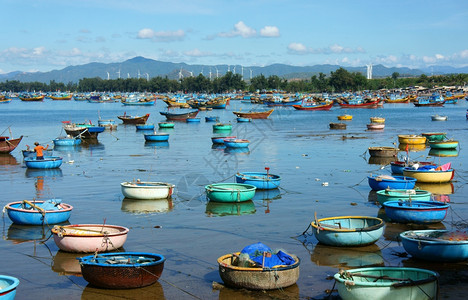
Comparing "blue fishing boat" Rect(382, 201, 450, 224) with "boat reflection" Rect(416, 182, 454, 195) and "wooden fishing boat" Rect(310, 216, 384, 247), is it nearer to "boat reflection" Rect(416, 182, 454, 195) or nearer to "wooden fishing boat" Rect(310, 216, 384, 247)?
"wooden fishing boat" Rect(310, 216, 384, 247)

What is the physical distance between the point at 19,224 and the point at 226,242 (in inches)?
291

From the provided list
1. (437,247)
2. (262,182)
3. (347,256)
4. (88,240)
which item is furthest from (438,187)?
(88,240)

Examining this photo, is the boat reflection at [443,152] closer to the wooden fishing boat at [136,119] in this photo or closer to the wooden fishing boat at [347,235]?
the wooden fishing boat at [347,235]

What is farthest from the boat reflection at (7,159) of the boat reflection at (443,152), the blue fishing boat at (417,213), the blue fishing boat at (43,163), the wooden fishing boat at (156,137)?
A: the boat reflection at (443,152)

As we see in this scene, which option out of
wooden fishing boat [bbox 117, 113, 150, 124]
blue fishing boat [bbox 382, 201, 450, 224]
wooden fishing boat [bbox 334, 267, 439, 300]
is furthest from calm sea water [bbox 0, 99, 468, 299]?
wooden fishing boat [bbox 117, 113, 150, 124]

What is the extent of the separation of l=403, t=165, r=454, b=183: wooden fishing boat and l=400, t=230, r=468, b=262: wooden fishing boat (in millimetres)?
11127

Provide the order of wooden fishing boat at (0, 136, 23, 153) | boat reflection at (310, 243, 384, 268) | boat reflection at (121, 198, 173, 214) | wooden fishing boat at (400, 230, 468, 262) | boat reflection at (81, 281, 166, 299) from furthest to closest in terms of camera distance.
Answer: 1. wooden fishing boat at (0, 136, 23, 153)
2. boat reflection at (121, 198, 173, 214)
3. boat reflection at (310, 243, 384, 268)
4. wooden fishing boat at (400, 230, 468, 262)
5. boat reflection at (81, 281, 166, 299)

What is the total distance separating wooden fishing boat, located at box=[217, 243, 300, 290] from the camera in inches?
486

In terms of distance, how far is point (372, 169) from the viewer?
3209 cm

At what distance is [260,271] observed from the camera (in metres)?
12.3

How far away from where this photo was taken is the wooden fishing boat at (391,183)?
75.3ft

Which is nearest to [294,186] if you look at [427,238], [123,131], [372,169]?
[372,169]

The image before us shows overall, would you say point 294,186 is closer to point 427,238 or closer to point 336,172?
point 336,172

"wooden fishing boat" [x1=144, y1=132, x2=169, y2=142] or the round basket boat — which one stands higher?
the round basket boat
